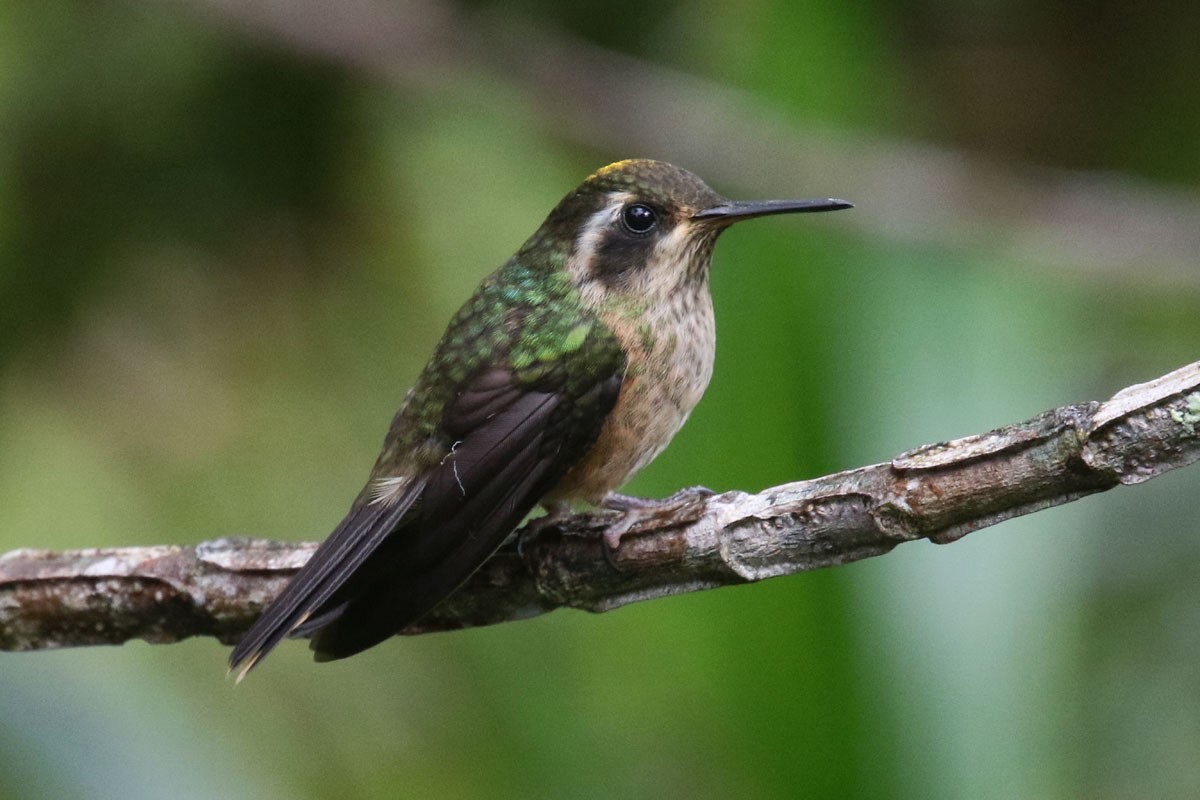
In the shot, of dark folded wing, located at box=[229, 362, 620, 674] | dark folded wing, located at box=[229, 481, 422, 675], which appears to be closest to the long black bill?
dark folded wing, located at box=[229, 362, 620, 674]

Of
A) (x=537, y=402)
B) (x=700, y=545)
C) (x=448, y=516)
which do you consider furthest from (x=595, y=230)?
(x=700, y=545)

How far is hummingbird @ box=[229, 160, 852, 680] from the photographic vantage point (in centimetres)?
275

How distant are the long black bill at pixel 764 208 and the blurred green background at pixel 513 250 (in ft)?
0.98

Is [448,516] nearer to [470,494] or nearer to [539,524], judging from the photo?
[470,494]

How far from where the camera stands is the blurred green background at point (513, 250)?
3322 millimetres

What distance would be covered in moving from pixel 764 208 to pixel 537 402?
662 millimetres

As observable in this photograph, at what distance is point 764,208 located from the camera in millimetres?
3082

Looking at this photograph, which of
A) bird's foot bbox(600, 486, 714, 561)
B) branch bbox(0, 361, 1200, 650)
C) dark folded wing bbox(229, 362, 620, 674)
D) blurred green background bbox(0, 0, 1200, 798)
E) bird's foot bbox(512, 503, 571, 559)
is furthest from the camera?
blurred green background bbox(0, 0, 1200, 798)

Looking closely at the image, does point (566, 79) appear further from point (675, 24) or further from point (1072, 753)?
point (1072, 753)

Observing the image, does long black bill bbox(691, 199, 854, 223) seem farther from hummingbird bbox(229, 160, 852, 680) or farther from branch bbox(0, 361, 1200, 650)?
branch bbox(0, 361, 1200, 650)

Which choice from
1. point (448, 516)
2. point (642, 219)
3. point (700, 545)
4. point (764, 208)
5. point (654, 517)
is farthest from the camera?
point (642, 219)

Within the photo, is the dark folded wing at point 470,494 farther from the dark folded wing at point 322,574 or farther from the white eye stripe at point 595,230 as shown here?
the white eye stripe at point 595,230

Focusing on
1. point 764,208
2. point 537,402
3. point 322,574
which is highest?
point 764,208

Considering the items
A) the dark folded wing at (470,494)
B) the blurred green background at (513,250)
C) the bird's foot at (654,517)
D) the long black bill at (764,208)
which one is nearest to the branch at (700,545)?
the bird's foot at (654,517)
